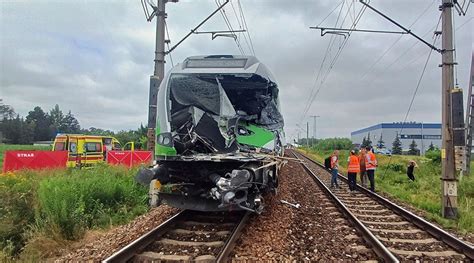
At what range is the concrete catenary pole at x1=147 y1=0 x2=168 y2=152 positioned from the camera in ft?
32.6

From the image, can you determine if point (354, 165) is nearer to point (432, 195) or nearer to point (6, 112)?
point (432, 195)

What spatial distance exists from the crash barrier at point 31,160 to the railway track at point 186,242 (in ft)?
32.0

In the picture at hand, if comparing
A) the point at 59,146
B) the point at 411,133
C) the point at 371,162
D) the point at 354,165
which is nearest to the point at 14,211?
the point at 354,165

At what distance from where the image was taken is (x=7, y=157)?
14.0 m

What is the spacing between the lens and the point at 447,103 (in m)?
9.34

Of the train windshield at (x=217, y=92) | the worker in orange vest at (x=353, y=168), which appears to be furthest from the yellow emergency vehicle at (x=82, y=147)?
the train windshield at (x=217, y=92)

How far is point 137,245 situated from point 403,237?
4802 mm

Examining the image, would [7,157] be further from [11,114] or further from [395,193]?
[11,114]

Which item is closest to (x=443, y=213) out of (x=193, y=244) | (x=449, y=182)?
(x=449, y=182)

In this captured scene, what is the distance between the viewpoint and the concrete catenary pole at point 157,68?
9.94 m

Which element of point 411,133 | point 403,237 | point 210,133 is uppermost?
point 411,133

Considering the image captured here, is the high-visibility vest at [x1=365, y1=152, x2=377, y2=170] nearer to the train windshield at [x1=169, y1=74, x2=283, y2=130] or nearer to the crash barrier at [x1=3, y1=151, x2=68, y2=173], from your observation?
the train windshield at [x1=169, y1=74, x2=283, y2=130]

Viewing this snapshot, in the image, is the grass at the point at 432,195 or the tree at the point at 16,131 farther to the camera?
the tree at the point at 16,131

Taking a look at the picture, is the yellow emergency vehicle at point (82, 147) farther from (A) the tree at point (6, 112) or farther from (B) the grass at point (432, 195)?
(A) the tree at point (6, 112)
